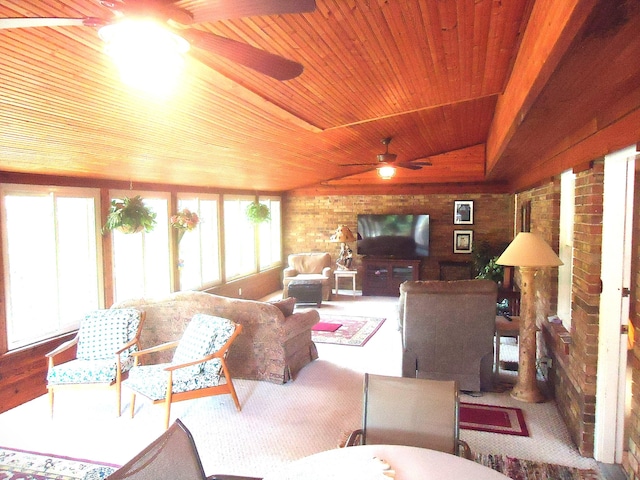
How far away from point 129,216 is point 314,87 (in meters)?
3.05

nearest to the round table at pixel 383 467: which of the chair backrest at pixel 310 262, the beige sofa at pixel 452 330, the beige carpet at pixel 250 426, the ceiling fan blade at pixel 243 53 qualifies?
the beige carpet at pixel 250 426

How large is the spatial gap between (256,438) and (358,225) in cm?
684

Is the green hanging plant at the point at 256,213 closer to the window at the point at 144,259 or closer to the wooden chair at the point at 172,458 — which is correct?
the window at the point at 144,259

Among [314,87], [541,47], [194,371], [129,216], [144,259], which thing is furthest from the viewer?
[144,259]

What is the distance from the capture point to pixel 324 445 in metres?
3.79

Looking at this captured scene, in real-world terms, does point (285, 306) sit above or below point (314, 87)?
below

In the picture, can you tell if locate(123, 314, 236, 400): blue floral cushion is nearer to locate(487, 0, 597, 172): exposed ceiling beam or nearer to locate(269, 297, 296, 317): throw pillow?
locate(269, 297, 296, 317): throw pillow

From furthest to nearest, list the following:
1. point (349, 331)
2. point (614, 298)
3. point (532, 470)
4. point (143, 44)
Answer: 1. point (349, 331)
2. point (532, 470)
3. point (614, 298)
4. point (143, 44)

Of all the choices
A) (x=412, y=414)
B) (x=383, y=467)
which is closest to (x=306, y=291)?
(x=412, y=414)

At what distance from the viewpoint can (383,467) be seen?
204 centimetres

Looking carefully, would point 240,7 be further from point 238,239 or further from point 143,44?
point 238,239

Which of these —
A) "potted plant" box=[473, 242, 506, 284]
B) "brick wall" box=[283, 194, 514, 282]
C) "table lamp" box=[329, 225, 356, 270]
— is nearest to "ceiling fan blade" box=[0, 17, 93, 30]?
"potted plant" box=[473, 242, 506, 284]

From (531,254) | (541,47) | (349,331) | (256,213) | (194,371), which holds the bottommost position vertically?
(349,331)

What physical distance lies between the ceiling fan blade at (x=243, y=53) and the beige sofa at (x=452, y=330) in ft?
10.5
